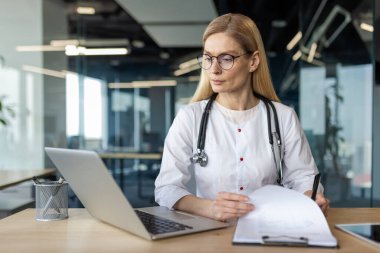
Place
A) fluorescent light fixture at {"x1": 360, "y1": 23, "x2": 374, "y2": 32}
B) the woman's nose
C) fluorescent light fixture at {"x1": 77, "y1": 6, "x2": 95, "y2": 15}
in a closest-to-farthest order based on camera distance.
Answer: the woman's nose, fluorescent light fixture at {"x1": 360, "y1": 23, "x2": 374, "y2": 32}, fluorescent light fixture at {"x1": 77, "y1": 6, "x2": 95, "y2": 15}

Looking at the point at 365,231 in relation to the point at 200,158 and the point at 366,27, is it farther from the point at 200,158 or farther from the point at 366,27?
the point at 366,27

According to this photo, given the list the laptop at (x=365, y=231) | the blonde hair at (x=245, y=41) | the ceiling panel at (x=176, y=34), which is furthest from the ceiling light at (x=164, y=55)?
the laptop at (x=365, y=231)

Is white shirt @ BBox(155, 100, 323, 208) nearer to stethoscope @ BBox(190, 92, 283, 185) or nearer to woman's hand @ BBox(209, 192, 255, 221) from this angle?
stethoscope @ BBox(190, 92, 283, 185)

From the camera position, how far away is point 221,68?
168cm

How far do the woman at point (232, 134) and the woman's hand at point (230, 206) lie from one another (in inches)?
9.6

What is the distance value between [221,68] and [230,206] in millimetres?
565

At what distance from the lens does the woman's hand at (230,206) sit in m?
1.32

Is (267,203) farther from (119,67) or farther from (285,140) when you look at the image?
(119,67)

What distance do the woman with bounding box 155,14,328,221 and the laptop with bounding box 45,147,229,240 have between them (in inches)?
8.6

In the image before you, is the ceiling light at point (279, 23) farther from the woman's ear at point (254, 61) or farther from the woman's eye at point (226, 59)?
the woman's eye at point (226, 59)

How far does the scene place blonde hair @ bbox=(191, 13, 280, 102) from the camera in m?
1.73

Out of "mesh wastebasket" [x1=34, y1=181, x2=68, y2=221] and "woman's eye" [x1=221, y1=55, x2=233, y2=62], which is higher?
"woman's eye" [x1=221, y1=55, x2=233, y2=62]

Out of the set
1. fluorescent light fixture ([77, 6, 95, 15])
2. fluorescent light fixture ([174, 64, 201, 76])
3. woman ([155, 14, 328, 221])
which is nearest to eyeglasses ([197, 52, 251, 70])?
woman ([155, 14, 328, 221])

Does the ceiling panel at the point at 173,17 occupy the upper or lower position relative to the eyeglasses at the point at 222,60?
upper
